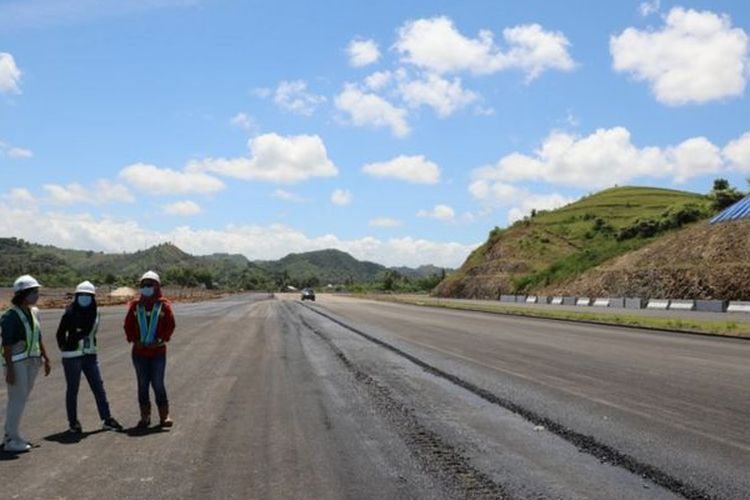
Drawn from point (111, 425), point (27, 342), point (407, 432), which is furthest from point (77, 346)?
point (407, 432)

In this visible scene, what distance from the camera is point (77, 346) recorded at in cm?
858

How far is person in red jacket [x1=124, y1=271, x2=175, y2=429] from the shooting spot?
8.83 metres

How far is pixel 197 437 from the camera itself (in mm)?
8312

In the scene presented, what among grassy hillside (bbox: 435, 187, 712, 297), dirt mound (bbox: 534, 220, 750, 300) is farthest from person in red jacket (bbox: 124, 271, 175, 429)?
grassy hillside (bbox: 435, 187, 712, 297)

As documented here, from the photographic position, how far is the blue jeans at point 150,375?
8898 mm

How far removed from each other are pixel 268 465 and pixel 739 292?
150 feet

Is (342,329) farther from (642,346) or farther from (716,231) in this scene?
(716,231)

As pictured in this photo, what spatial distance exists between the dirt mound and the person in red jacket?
4433 centimetres

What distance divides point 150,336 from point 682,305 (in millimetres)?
38791

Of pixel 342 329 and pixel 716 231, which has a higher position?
pixel 716 231

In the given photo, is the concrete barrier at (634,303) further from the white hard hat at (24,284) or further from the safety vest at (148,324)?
the white hard hat at (24,284)

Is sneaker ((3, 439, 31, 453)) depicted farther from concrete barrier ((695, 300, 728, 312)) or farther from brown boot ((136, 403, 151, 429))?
concrete barrier ((695, 300, 728, 312))

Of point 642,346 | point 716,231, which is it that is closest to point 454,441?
point 642,346

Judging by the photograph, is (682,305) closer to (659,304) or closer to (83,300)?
(659,304)
